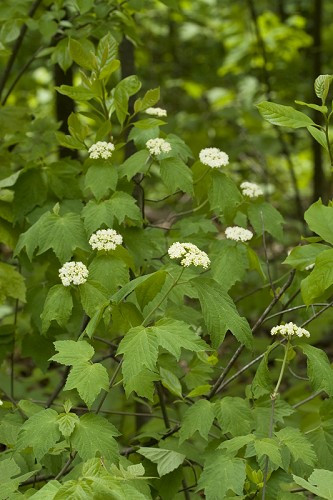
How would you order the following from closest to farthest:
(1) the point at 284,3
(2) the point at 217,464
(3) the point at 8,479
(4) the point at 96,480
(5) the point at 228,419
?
(4) the point at 96,480
(3) the point at 8,479
(2) the point at 217,464
(5) the point at 228,419
(1) the point at 284,3

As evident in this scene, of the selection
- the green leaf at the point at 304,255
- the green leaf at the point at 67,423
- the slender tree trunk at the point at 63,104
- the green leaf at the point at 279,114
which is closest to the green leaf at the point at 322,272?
the green leaf at the point at 304,255

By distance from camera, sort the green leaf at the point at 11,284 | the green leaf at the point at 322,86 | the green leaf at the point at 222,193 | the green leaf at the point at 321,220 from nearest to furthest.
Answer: the green leaf at the point at 321,220
the green leaf at the point at 322,86
the green leaf at the point at 222,193
the green leaf at the point at 11,284

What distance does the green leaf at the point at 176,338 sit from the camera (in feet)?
6.09

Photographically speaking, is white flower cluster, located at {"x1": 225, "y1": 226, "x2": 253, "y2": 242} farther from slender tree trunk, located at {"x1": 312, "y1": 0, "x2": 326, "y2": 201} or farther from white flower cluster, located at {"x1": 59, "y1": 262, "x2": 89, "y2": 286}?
slender tree trunk, located at {"x1": 312, "y1": 0, "x2": 326, "y2": 201}

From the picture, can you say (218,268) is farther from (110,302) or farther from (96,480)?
(96,480)

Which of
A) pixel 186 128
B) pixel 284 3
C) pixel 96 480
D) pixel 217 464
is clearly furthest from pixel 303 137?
pixel 96 480

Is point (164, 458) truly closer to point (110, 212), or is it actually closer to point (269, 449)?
point (269, 449)

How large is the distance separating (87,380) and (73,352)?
10 cm

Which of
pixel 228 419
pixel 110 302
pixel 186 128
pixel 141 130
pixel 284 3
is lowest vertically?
pixel 186 128

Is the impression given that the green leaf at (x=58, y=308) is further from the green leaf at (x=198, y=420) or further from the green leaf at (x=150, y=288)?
the green leaf at (x=198, y=420)

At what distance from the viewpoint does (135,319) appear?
7.16 ft

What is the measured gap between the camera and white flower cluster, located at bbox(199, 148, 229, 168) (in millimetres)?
2367

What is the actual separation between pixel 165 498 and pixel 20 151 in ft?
5.15

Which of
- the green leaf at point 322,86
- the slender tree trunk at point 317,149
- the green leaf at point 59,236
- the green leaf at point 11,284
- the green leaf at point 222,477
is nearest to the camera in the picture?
the green leaf at point 222,477
